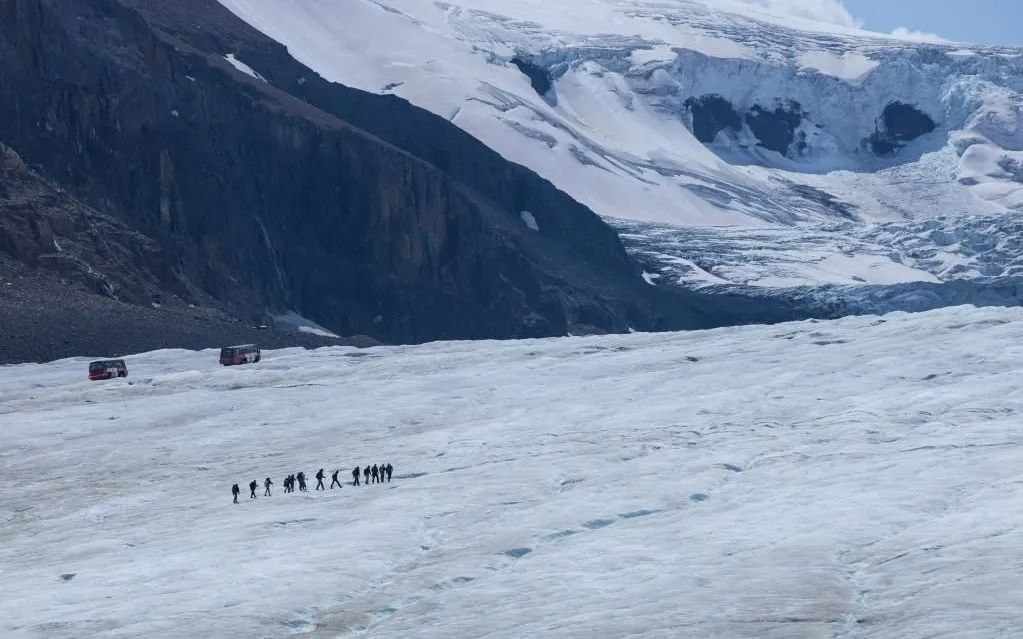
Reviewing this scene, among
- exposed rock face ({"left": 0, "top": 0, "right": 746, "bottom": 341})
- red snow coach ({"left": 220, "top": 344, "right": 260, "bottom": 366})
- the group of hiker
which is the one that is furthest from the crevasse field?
exposed rock face ({"left": 0, "top": 0, "right": 746, "bottom": 341})

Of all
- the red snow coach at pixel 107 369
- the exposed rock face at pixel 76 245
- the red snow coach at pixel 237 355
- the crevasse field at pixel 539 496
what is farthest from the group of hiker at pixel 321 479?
the exposed rock face at pixel 76 245

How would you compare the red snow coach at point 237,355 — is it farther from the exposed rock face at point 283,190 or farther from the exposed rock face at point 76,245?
the exposed rock face at point 283,190

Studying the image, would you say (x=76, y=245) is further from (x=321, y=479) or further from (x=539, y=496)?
(x=539, y=496)

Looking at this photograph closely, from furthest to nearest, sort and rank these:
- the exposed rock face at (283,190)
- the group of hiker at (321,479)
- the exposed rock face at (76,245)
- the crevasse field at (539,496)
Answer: the exposed rock face at (283,190), the exposed rock face at (76,245), the group of hiker at (321,479), the crevasse field at (539,496)

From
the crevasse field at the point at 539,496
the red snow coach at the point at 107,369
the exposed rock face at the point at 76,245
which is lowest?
the crevasse field at the point at 539,496

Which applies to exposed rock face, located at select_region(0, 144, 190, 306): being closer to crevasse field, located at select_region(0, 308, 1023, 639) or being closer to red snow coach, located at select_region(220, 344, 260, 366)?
red snow coach, located at select_region(220, 344, 260, 366)
